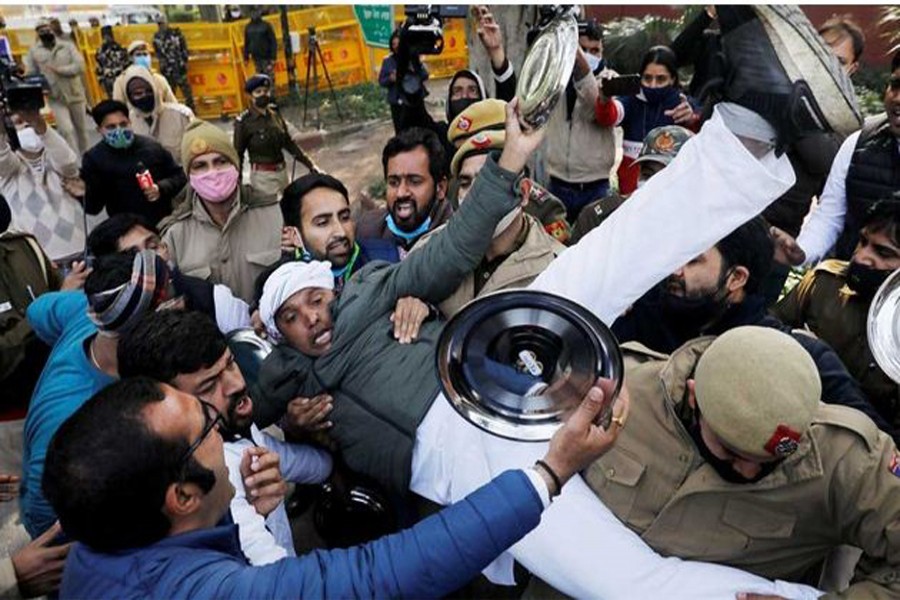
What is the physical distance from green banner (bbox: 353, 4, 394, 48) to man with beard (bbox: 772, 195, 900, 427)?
4.51m

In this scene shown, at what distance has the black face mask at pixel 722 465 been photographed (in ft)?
6.28

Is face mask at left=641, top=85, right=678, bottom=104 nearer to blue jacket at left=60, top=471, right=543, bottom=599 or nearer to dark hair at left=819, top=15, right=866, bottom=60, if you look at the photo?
dark hair at left=819, top=15, right=866, bottom=60

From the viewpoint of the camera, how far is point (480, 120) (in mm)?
3408

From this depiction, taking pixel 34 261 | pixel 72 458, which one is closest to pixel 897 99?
pixel 72 458

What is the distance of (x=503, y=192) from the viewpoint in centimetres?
233

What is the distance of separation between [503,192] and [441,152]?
1370mm

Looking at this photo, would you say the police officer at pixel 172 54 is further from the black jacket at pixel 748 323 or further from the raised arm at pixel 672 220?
the raised arm at pixel 672 220

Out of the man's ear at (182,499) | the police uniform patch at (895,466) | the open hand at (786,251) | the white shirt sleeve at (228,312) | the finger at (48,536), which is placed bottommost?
the finger at (48,536)

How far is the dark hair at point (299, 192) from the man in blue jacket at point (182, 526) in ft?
6.01

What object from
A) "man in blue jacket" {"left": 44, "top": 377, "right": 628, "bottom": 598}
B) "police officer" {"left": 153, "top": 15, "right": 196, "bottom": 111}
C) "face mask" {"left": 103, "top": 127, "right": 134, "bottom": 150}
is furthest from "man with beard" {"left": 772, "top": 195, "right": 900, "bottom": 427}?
"police officer" {"left": 153, "top": 15, "right": 196, "bottom": 111}

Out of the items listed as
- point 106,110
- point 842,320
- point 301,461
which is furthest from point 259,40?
point 842,320

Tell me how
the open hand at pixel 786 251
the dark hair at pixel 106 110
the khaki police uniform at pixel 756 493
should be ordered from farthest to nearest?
the dark hair at pixel 106 110
the open hand at pixel 786 251
the khaki police uniform at pixel 756 493


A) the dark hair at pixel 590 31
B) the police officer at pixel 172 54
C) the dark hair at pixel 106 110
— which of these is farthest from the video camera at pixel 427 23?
the police officer at pixel 172 54

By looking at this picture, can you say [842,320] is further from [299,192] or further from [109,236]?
[109,236]
